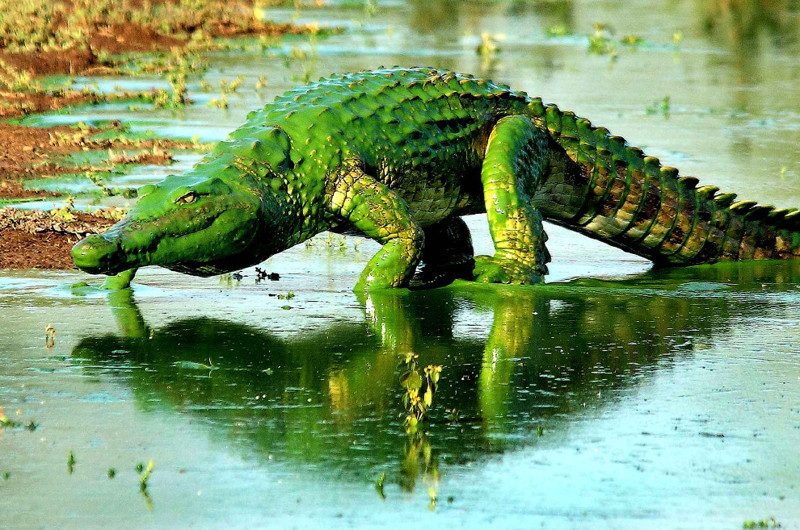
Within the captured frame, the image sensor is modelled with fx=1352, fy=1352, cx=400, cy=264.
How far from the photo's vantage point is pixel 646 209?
27.8ft

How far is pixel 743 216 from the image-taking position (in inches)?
336

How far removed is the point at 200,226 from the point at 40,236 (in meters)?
2.11

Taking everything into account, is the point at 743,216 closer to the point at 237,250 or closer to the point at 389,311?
the point at 389,311

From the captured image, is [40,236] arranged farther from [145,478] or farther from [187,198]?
[145,478]

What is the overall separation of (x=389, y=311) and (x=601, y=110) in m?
8.21

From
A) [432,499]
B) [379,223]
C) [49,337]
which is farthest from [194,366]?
[379,223]

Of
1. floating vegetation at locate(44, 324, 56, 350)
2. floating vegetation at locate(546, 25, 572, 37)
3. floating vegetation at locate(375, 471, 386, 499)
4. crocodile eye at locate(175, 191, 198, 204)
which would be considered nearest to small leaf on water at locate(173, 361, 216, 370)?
floating vegetation at locate(44, 324, 56, 350)

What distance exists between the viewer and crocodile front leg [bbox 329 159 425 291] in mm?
7094

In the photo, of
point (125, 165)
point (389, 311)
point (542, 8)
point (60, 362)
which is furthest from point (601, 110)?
point (542, 8)

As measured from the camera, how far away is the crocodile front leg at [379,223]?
709 centimetres

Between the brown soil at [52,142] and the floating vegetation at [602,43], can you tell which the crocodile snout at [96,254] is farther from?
the floating vegetation at [602,43]

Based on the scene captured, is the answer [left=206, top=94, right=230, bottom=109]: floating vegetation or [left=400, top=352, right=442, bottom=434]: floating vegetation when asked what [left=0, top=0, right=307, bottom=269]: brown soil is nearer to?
[left=206, top=94, right=230, bottom=109]: floating vegetation

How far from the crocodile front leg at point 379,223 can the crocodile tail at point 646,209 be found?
1.47 meters

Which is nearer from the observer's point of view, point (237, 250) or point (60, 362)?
point (60, 362)
